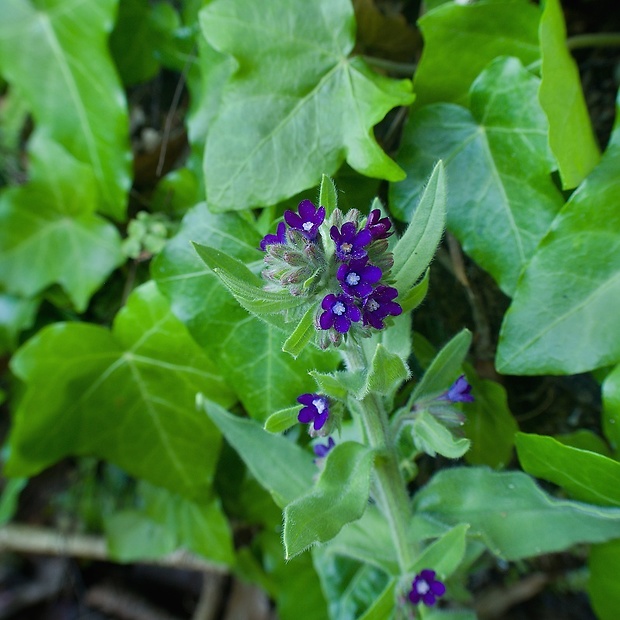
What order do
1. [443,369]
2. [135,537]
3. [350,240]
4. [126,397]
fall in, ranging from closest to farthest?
1. [350,240]
2. [443,369]
3. [126,397]
4. [135,537]

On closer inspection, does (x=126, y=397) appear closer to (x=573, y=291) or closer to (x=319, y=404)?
(x=319, y=404)

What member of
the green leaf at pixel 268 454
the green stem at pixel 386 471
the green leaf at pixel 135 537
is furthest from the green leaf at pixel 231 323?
the green leaf at pixel 135 537

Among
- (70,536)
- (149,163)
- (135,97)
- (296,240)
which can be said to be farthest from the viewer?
(70,536)

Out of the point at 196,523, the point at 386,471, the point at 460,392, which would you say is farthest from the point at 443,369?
the point at 196,523

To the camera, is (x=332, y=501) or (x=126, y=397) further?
(x=126, y=397)

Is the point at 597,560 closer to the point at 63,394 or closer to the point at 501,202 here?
the point at 501,202

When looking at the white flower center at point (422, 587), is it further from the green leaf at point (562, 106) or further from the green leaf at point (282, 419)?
the green leaf at point (562, 106)

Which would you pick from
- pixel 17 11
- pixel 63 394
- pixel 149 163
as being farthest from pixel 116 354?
pixel 17 11
